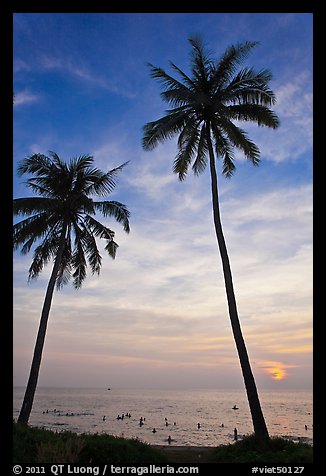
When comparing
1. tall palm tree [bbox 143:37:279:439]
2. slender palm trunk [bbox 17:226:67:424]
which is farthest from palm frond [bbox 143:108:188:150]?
slender palm trunk [bbox 17:226:67:424]

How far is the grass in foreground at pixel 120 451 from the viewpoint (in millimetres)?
12188

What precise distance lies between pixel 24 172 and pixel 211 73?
478 inches

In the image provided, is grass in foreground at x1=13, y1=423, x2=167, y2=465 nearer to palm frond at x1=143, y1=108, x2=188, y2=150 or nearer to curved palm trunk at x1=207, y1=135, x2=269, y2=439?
curved palm trunk at x1=207, y1=135, x2=269, y2=439

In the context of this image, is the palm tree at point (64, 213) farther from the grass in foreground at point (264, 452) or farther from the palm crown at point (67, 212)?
the grass in foreground at point (264, 452)

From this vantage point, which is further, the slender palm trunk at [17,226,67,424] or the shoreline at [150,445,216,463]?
the slender palm trunk at [17,226,67,424]

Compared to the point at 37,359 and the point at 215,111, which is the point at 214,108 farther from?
the point at 37,359

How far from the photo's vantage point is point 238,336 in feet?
59.2

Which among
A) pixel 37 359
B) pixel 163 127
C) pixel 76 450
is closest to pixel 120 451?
pixel 76 450

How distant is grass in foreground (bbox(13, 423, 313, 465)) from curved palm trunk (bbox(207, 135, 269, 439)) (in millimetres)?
690

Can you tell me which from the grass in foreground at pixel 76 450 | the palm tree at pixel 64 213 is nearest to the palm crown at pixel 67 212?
the palm tree at pixel 64 213

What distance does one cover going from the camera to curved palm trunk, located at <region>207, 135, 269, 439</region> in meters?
16.8

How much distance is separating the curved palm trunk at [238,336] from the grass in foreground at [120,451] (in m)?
0.69
